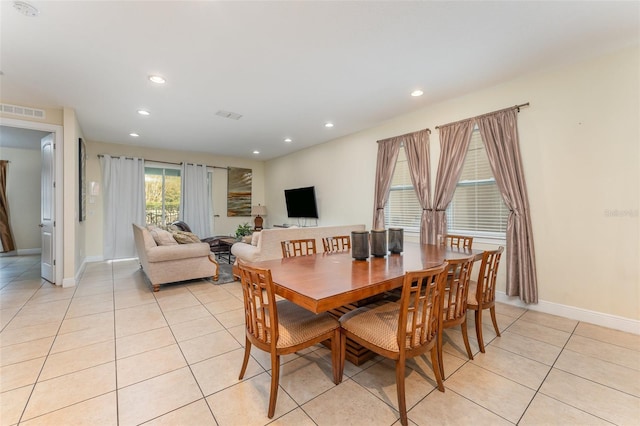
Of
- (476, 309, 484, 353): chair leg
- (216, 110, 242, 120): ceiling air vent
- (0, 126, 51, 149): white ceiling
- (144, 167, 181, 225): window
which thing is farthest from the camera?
(144, 167, 181, 225): window

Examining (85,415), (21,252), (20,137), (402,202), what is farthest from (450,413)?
(21,252)

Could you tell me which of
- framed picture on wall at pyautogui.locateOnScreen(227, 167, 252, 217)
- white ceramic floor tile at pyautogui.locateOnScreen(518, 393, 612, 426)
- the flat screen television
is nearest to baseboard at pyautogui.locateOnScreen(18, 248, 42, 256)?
framed picture on wall at pyautogui.locateOnScreen(227, 167, 252, 217)

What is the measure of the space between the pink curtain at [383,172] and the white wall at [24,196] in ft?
28.4

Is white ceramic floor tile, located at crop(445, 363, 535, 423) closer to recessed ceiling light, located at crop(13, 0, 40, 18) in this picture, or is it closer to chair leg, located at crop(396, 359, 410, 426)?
chair leg, located at crop(396, 359, 410, 426)

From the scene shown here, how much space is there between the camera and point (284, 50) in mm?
2625

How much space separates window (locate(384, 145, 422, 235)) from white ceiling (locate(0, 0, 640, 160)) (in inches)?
37.9

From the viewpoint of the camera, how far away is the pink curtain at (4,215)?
21.2 ft

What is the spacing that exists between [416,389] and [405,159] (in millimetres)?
3561

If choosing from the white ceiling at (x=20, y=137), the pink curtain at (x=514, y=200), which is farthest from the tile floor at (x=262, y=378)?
the white ceiling at (x=20, y=137)

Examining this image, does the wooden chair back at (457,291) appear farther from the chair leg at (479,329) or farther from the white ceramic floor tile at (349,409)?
the white ceramic floor tile at (349,409)

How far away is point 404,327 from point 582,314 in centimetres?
273

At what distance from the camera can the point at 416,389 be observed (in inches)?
71.4

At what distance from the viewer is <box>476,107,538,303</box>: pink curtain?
3143 mm

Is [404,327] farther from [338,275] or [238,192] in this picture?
[238,192]
